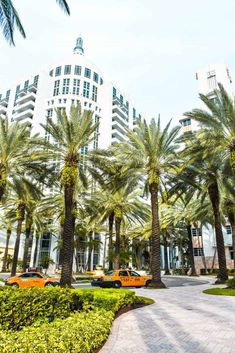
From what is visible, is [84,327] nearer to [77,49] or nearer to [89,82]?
[89,82]

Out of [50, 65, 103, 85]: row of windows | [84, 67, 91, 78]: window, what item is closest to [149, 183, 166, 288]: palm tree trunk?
[50, 65, 103, 85]: row of windows

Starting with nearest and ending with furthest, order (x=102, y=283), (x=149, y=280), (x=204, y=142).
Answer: (x=204, y=142)
(x=102, y=283)
(x=149, y=280)

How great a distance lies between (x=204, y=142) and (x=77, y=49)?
81.7m

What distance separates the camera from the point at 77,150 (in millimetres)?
20953

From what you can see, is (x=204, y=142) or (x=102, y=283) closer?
(x=204, y=142)

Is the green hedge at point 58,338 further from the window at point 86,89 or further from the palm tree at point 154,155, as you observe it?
the window at point 86,89

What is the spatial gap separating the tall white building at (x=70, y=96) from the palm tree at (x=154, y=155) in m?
51.8

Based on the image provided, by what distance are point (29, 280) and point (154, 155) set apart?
14.2m

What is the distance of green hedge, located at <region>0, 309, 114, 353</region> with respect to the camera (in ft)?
15.3

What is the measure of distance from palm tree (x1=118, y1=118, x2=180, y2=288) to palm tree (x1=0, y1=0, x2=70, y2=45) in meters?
12.5

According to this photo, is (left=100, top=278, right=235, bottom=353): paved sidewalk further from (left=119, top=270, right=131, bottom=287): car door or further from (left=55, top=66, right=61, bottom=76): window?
(left=55, top=66, right=61, bottom=76): window

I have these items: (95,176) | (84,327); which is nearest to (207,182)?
(95,176)

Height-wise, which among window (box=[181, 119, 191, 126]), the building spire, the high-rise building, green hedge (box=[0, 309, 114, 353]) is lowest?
green hedge (box=[0, 309, 114, 353])

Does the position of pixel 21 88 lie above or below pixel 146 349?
above
